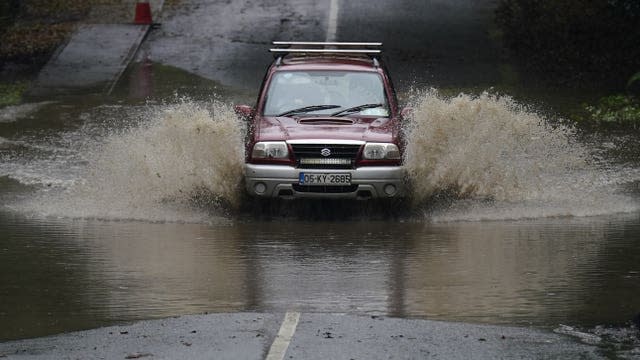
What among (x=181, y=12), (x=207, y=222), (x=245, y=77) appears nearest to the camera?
(x=207, y=222)

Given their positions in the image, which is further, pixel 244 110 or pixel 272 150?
pixel 244 110

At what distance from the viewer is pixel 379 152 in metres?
15.3

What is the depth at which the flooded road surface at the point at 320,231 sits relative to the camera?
10.5 metres

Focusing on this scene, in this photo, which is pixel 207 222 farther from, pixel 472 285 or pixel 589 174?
pixel 589 174

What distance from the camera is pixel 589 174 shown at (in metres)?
18.8

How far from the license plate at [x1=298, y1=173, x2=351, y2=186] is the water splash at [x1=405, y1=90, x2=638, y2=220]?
0.86 metres

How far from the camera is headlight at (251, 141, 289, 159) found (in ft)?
50.2

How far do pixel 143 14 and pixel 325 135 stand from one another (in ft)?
53.8

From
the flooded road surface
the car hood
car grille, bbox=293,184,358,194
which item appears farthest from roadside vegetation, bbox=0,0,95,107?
car grille, bbox=293,184,358,194

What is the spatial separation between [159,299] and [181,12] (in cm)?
2220

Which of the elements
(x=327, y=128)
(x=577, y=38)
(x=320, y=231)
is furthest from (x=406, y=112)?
(x=577, y=38)

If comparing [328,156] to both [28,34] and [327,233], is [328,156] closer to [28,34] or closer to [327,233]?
[327,233]

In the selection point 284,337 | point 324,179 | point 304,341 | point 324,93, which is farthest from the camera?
point 324,93

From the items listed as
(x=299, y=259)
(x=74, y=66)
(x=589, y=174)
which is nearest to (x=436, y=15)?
(x=74, y=66)
